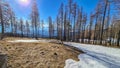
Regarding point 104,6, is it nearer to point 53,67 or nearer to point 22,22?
point 53,67

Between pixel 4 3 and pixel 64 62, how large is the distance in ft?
63.8

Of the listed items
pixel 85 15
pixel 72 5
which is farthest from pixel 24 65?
pixel 85 15

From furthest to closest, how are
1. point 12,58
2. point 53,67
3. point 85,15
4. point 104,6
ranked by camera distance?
point 85,15, point 104,6, point 12,58, point 53,67

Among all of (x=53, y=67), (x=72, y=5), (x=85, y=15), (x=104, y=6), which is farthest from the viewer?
(x=85, y=15)

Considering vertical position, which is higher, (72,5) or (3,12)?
(72,5)

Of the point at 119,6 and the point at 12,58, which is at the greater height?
the point at 119,6

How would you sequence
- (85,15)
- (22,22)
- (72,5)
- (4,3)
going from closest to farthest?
1. (4,3)
2. (72,5)
3. (85,15)
4. (22,22)

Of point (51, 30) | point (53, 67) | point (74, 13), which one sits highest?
point (74, 13)

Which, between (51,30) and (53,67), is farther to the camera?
(51,30)

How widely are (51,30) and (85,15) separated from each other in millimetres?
28118

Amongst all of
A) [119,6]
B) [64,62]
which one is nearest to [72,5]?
[119,6]

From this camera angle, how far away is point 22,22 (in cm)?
7062

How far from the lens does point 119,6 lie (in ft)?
67.7

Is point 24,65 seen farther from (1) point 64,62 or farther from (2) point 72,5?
(2) point 72,5
